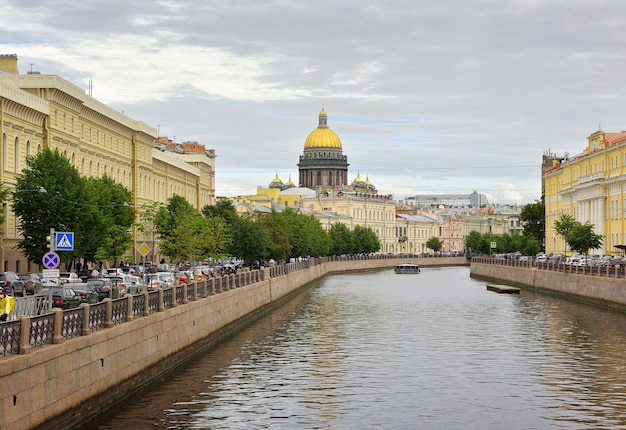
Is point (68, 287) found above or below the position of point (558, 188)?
below

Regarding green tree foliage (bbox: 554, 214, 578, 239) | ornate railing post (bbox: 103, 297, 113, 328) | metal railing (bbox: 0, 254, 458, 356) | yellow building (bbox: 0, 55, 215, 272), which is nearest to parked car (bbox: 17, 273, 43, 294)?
yellow building (bbox: 0, 55, 215, 272)

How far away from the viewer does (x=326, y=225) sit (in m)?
185

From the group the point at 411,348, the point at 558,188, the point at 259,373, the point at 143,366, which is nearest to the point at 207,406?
the point at 143,366

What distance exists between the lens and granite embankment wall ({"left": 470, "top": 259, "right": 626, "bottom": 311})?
5175cm

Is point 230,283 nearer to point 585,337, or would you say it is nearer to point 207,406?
point 585,337

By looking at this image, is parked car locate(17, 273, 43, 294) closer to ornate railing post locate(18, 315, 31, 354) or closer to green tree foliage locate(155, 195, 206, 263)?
green tree foliage locate(155, 195, 206, 263)

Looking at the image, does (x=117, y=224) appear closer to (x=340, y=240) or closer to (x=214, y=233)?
(x=214, y=233)

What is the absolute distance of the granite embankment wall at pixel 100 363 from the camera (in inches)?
717

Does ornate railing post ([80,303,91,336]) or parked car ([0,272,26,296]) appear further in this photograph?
parked car ([0,272,26,296])

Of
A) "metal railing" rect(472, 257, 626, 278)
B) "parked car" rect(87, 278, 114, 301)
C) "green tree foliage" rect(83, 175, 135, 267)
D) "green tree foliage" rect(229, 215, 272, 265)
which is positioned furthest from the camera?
"green tree foliage" rect(229, 215, 272, 265)

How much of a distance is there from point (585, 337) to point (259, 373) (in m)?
15.0

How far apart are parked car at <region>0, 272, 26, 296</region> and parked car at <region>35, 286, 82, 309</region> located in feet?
13.8

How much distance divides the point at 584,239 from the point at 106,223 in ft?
139

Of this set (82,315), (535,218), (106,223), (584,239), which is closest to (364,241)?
(535,218)
